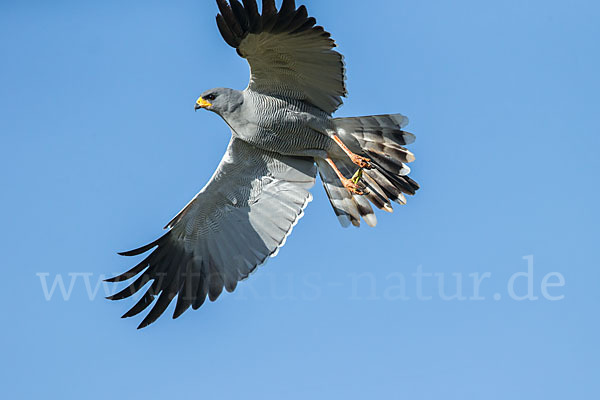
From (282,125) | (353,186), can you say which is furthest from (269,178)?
(353,186)

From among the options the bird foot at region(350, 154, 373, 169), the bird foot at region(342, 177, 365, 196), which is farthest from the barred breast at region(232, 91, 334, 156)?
the bird foot at region(342, 177, 365, 196)

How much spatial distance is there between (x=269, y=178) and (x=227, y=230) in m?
0.87

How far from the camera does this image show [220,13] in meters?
8.99

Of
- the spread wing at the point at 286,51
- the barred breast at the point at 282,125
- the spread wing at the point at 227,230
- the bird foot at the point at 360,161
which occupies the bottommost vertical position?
the spread wing at the point at 227,230

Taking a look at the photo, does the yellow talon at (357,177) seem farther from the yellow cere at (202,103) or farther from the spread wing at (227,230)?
the yellow cere at (202,103)

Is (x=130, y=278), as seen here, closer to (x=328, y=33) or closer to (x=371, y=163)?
(x=371, y=163)

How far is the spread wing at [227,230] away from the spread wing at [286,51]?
3.40 ft

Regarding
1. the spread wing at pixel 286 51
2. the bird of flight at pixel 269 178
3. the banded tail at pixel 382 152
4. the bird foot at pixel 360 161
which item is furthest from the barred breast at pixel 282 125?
the bird foot at pixel 360 161

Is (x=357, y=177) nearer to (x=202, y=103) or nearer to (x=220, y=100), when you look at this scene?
(x=220, y=100)

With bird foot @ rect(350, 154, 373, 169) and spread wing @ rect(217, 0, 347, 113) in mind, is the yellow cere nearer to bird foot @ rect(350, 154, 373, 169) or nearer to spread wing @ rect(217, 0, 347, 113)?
spread wing @ rect(217, 0, 347, 113)

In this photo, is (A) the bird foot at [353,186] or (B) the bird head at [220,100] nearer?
(B) the bird head at [220,100]

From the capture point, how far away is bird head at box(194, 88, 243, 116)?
386 inches

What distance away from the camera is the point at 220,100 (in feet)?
32.2

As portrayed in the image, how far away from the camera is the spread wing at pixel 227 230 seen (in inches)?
416
